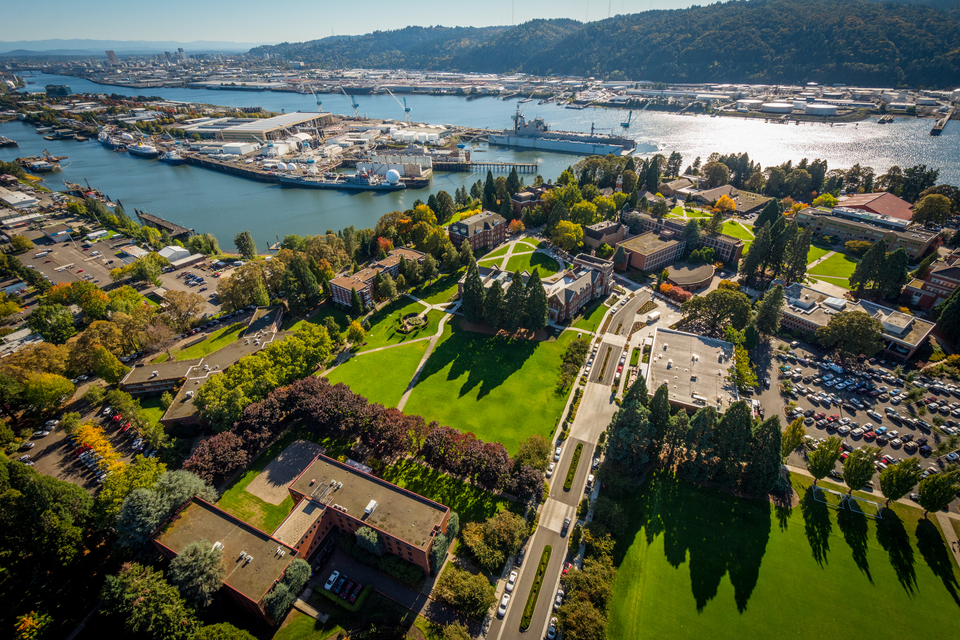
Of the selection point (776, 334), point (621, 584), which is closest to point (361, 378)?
point (621, 584)

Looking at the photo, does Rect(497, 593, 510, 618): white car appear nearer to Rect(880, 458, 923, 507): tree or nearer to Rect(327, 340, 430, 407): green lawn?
Rect(327, 340, 430, 407): green lawn

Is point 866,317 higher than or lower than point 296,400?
higher

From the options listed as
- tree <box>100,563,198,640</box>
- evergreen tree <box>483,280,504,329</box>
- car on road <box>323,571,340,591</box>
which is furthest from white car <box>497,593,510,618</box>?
evergreen tree <box>483,280,504,329</box>

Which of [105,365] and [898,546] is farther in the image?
[105,365]

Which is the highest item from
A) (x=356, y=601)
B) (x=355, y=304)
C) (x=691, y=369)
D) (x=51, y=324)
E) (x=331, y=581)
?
(x=691, y=369)

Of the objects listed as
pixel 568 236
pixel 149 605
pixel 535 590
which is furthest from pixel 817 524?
pixel 568 236

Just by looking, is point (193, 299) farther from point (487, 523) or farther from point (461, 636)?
point (461, 636)

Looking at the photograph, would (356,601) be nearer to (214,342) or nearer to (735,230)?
(214,342)
